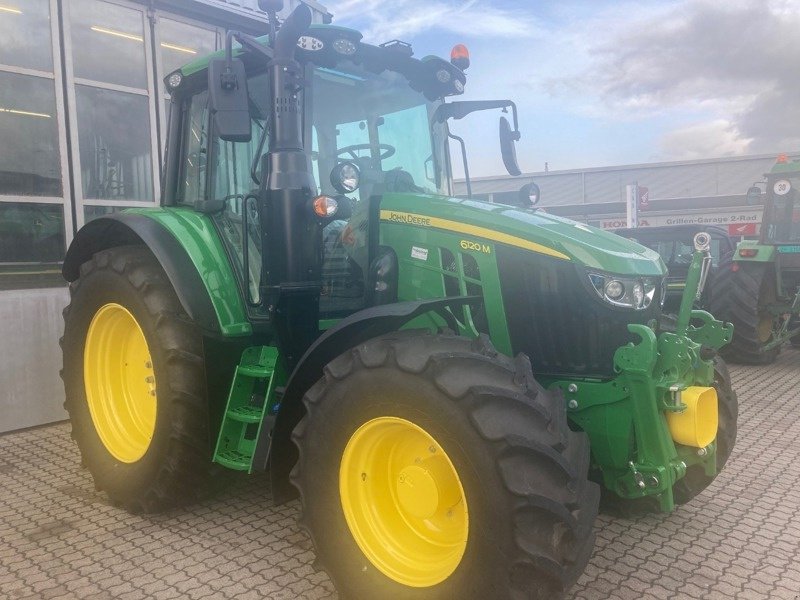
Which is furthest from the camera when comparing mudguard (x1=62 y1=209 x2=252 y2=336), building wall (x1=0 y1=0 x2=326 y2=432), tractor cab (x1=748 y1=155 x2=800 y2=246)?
tractor cab (x1=748 y1=155 x2=800 y2=246)

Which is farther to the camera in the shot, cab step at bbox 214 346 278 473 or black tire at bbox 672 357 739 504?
black tire at bbox 672 357 739 504

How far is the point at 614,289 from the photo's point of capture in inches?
106

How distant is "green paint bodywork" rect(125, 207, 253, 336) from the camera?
10.9ft

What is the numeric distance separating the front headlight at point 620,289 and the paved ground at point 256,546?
1162mm

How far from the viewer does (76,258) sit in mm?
4055

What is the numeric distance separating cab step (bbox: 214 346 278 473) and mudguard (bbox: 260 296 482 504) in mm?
155

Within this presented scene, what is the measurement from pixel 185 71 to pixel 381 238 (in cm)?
166

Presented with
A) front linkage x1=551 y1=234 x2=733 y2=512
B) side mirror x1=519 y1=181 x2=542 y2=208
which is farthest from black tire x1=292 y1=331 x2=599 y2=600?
side mirror x1=519 y1=181 x2=542 y2=208

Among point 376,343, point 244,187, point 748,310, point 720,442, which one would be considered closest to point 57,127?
point 244,187

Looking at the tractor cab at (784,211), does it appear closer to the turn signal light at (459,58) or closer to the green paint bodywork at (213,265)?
the turn signal light at (459,58)

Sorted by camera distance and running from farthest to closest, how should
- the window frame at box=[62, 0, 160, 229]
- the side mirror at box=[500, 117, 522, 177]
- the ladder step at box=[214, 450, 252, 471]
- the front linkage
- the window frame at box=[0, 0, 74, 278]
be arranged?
1. the window frame at box=[62, 0, 160, 229]
2. the window frame at box=[0, 0, 74, 278]
3. the side mirror at box=[500, 117, 522, 177]
4. the ladder step at box=[214, 450, 252, 471]
5. the front linkage

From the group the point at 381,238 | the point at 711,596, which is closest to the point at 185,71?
the point at 381,238

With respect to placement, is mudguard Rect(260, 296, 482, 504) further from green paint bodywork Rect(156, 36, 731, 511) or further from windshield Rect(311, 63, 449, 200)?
windshield Rect(311, 63, 449, 200)

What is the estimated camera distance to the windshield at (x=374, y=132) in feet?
10.9
